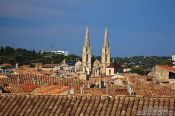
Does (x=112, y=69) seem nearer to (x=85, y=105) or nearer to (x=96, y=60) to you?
(x=96, y=60)

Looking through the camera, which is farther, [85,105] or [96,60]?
[96,60]

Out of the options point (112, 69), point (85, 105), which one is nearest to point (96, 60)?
point (112, 69)

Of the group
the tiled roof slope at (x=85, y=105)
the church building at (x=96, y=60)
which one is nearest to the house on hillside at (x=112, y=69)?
the church building at (x=96, y=60)

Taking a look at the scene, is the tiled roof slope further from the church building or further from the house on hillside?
the church building

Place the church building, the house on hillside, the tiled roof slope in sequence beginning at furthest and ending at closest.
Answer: the church building → the house on hillside → the tiled roof slope

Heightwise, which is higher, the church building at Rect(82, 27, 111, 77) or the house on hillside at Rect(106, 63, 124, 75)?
the church building at Rect(82, 27, 111, 77)

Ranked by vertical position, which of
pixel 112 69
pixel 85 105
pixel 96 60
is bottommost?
pixel 112 69

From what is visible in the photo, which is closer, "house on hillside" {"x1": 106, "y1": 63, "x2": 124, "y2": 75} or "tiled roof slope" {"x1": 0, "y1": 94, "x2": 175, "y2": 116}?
"tiled roof slope" {"x1": 0, "y1": 94, "x2": 175, "y2": 116}

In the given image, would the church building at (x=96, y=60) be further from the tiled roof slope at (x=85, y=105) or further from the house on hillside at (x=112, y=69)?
the tiled roof slope at (x=85, y=105)

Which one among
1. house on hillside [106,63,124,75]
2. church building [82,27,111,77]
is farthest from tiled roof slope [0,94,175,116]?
church building [82,27,111,77]

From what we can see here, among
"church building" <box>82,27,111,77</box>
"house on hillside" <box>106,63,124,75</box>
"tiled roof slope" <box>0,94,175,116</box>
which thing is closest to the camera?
"tiled roof slope" <box>0,94,175,116</box>
